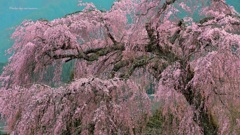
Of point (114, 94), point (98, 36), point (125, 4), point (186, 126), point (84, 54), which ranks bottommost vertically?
point (186, 126)

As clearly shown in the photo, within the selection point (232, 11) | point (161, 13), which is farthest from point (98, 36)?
point (232, 11)

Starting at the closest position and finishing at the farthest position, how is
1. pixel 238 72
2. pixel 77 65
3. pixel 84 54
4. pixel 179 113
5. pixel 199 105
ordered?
pixel 238 72, pixel 199 105, pixel 179 113, pixel 84 54, pixel 77 65

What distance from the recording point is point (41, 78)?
5.03 m

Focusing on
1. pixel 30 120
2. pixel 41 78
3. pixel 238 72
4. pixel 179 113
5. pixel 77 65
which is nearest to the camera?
pixel 30 120

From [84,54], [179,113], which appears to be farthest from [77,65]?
[179,113]

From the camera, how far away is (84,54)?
5.55 metres

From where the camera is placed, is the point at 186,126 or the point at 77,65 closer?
the point at 186,126

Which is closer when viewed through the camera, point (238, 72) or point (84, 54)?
point (238, 72)

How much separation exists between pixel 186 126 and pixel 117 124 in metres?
0.77

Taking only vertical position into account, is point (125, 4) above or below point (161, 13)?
above

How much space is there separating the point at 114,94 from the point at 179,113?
1.14 m

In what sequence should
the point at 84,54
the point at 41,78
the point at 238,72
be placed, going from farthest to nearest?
the point at 84,54
the point at 41,78
the point at 238,72

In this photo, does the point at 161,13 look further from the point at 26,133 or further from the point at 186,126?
the point at 26,133

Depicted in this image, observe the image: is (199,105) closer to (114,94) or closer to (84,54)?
(114,94)
